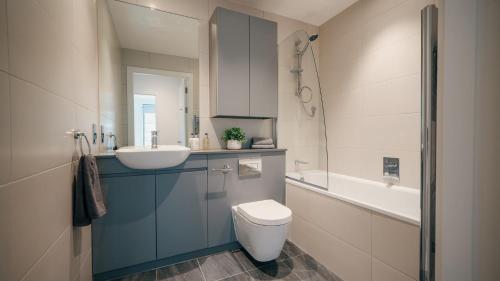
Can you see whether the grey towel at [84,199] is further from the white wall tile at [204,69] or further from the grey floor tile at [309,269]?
the grey floor tile at [309,269]

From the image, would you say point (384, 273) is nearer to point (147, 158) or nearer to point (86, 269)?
point (147, 158)

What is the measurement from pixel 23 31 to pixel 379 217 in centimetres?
190

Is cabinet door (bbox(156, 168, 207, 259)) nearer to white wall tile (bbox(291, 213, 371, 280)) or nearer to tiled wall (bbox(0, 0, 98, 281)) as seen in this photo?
tiled wall (bbox(0, 0, 98, 281))

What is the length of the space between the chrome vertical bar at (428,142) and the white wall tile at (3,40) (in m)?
1.06

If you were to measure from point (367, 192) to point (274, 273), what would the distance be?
1223 millimetres

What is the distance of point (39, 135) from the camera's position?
0.78m

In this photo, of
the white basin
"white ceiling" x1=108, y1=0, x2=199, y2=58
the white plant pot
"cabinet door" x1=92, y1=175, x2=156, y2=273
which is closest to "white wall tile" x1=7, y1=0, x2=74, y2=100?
the white basin

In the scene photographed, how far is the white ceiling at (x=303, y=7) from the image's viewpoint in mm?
2256

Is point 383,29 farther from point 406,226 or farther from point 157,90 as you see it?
point 157,90

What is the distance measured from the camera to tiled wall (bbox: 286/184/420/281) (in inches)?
46.4

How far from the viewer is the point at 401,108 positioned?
6.05 feet

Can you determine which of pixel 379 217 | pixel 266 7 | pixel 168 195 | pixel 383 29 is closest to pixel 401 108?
pixel 383 29

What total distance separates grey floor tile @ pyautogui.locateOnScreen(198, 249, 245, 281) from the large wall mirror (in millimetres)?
1094

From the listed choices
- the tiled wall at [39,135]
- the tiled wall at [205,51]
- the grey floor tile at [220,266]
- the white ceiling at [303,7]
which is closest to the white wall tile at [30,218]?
the tiled wall at [39,135]
